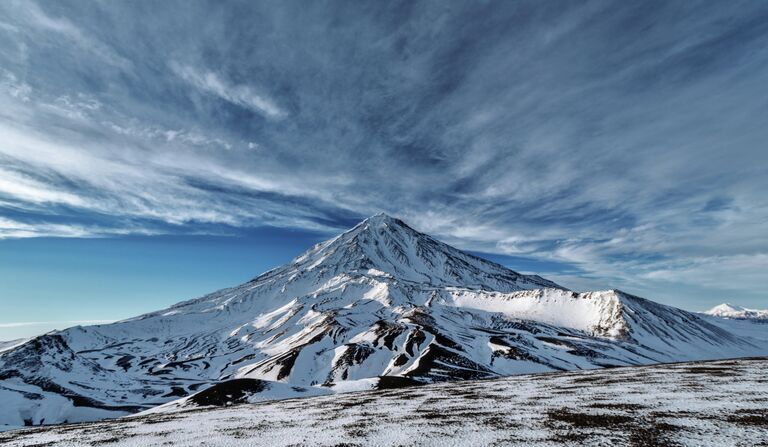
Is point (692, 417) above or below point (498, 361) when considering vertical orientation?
above

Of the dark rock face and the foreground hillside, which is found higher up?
the foreground hillside

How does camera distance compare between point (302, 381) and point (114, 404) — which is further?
point (302, 381)

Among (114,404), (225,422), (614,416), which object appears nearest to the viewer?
(614,416)

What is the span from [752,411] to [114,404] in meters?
199

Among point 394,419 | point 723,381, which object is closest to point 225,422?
point 394,419

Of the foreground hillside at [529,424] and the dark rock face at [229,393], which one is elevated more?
the foreground hillside at [529,424]

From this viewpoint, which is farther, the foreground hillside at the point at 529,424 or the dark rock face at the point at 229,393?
the dark rock face at the point at 229,393

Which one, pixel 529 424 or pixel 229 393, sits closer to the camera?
pixel 529 424

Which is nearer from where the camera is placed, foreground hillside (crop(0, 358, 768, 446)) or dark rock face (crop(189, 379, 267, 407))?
foreground hillside (crop(0, 358, 768, 446))

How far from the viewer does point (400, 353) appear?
620ft

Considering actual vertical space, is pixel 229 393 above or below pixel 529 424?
below

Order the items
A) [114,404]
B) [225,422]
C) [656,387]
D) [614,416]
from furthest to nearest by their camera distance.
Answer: [114,404] < [656,387] < [225,422] < [614,416]

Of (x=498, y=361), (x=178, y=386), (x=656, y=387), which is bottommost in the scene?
(x=178, y=386)

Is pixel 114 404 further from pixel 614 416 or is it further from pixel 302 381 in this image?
pixel 614 416
